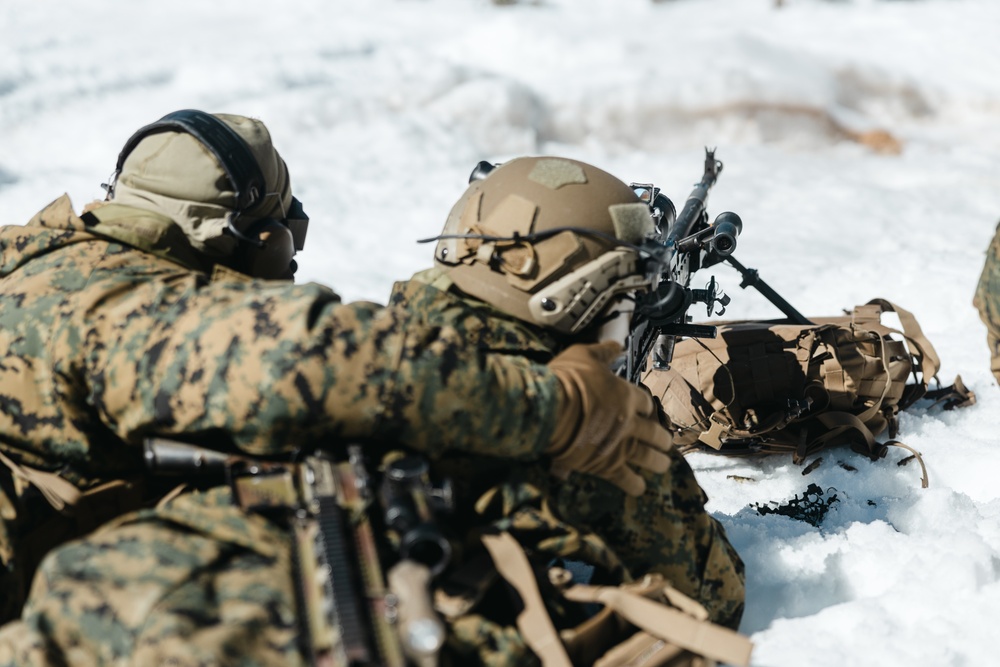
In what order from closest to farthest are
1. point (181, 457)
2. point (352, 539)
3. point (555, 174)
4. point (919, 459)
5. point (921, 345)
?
point (352, 539) < point (181, 457) < point (555, 174) < point (919, 459) < point (921, 345)

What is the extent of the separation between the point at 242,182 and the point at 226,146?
0.11m

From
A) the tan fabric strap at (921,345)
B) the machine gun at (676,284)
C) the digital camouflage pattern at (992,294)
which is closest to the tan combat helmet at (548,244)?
the machine gun at (676,284)

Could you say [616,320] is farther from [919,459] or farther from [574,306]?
[919,459]

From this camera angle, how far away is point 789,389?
470 cm

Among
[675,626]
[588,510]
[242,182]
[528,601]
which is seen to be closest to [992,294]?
[588,510]

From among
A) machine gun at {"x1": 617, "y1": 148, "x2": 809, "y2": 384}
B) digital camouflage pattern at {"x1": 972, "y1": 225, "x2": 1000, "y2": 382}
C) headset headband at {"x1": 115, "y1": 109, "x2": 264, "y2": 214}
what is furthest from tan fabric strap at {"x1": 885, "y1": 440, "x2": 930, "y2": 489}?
headset headband at {"x1": 115, "y1": 109, "x2": 264, "y2": 214}

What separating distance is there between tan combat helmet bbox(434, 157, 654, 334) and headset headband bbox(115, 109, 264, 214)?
59 cm

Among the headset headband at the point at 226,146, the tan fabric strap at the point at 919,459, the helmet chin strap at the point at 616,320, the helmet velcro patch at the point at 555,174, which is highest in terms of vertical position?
the headset headband at the point at 226,146

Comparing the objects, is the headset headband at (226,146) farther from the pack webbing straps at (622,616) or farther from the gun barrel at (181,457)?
the pack webbing straps at (622,616)

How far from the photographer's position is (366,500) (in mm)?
2430

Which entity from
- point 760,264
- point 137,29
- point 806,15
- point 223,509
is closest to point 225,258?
point 223,509

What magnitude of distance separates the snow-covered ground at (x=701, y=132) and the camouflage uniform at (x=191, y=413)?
1428 mm

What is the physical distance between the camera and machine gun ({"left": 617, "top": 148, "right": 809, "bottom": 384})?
4141 millimetres

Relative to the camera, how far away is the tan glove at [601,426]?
270 centimetres
